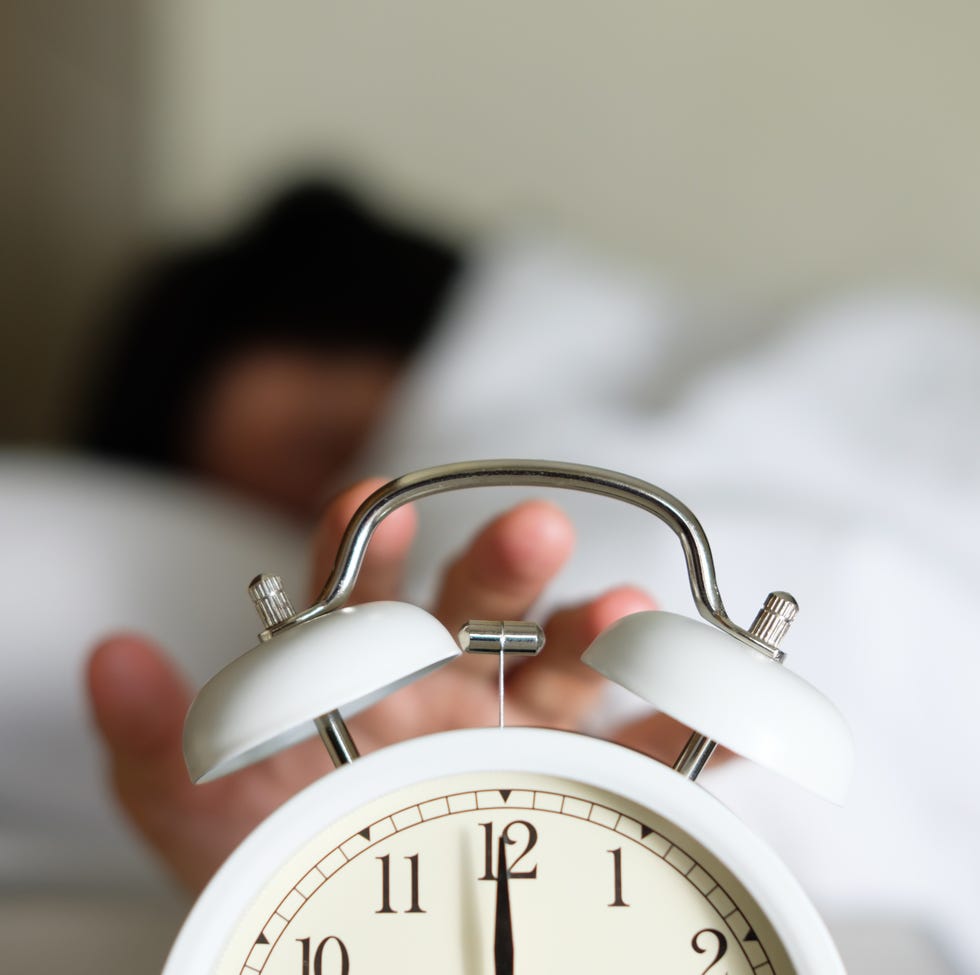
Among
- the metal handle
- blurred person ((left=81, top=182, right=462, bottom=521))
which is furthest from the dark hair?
the metal handle

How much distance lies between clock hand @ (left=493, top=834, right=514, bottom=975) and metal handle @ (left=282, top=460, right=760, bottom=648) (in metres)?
0.11

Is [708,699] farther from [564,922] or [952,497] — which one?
[952,497]

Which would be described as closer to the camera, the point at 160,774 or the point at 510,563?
the point at 510,563

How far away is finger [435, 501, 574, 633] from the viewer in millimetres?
535

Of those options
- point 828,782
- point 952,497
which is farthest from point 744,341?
point 828,782

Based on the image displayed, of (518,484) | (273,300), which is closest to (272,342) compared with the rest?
(273,300)

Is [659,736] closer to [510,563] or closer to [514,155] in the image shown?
[510,563]

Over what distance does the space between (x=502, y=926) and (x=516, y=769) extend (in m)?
0.06

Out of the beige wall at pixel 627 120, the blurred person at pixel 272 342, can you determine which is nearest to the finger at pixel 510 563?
the blurred person at pixel 272 342

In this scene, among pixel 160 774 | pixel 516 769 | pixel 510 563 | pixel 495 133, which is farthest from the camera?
pixel 495 133

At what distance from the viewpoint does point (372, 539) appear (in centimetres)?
57

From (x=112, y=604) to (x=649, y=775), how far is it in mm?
756

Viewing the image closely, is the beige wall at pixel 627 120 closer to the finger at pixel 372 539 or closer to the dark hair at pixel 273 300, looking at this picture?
the dark hair at pixel 273 300

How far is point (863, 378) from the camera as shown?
0.99m
